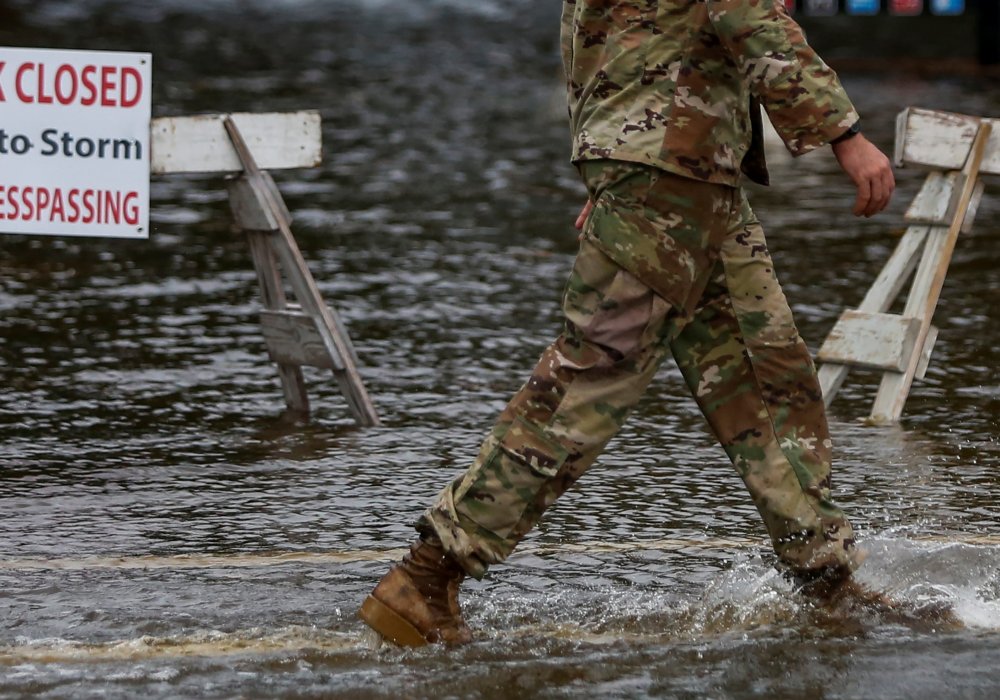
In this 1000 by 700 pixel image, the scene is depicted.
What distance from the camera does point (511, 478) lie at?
149 inches

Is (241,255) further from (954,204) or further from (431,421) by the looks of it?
(954,204)

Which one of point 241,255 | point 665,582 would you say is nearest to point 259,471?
point 665,582

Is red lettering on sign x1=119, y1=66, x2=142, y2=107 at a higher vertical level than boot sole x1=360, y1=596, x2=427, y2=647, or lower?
higher

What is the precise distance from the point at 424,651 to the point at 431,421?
2291mm

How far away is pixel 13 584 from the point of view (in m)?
4.35

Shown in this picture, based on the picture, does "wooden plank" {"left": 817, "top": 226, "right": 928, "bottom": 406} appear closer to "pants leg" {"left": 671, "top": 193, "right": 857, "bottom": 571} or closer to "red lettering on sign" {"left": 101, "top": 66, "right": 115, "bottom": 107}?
"pants leg" {"left": 671, "top": 193, "right": 857, "bottom": 571}

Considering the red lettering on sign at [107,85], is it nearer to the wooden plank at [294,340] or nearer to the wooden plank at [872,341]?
the wooden plank at [294,340]

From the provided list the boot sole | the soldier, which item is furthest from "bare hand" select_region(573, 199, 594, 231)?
the boot sole

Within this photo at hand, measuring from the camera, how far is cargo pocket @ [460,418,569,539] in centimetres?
377

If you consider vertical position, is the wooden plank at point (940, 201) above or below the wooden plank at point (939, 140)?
below

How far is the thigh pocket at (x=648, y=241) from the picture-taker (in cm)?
373

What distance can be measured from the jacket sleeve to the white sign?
2.49 m

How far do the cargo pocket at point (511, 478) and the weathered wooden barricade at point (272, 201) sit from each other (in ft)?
7.11

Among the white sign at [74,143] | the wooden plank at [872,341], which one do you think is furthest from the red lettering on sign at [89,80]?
the wooden plank at [872,341]
